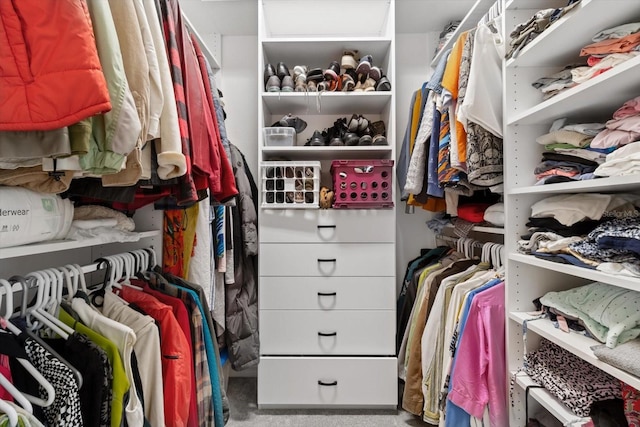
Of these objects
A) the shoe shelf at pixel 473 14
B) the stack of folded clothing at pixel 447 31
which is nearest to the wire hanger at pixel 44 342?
the shoe shelf at pixel 473 14

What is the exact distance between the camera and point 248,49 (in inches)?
94.7

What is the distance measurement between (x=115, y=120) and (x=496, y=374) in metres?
1.39

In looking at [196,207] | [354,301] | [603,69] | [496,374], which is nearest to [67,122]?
[196,207]

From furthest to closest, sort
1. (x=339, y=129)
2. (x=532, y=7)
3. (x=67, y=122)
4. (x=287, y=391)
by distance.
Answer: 1. (x=339, y=129)
2. (x=287, y=391)
3. (x=532, y=7)
4. (x=67, y=122)

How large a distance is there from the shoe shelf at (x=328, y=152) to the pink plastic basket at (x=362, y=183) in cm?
9

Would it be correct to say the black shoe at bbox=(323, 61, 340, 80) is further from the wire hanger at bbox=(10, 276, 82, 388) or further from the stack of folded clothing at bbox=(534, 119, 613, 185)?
the wire hanger at bbox=(10, 276, 82, 388)

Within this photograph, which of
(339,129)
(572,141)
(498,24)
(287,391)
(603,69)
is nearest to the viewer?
(603,69)

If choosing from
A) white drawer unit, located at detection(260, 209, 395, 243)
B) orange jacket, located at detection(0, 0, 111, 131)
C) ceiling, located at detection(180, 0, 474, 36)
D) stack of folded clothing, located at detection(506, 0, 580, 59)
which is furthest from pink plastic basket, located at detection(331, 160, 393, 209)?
orange jacket, located at detection(0, 0, 111, 131)

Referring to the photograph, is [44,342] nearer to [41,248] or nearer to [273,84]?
[41,248]

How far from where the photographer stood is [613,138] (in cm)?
97

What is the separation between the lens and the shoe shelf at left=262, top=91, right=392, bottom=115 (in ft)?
6.44

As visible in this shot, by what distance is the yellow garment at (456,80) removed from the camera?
4.62ft

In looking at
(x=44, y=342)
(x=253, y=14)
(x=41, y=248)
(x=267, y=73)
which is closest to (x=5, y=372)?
(x=44, y=342)

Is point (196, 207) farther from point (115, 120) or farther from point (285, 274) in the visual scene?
point (115, 120)
